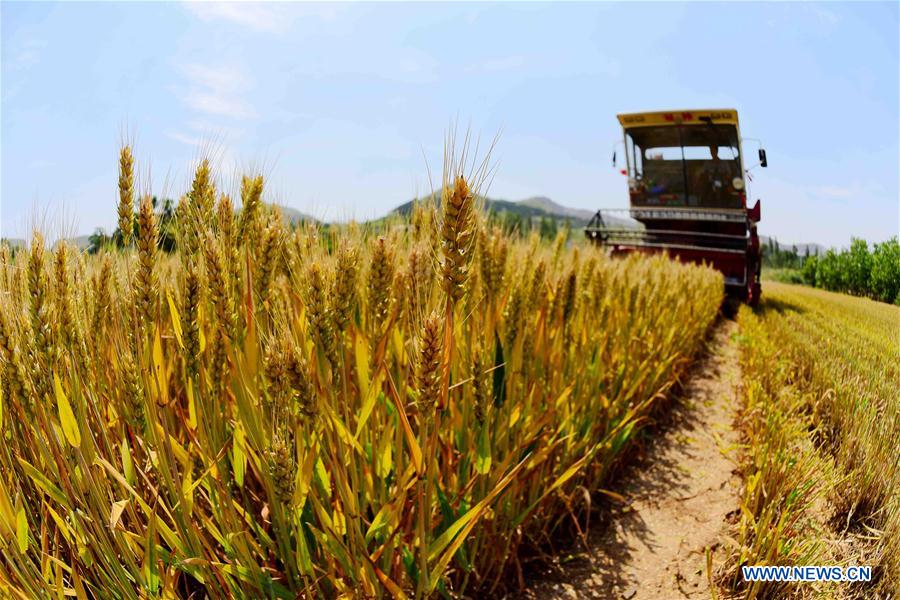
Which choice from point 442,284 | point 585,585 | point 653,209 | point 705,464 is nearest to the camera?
point 442,284

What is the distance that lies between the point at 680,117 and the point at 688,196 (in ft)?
5.38

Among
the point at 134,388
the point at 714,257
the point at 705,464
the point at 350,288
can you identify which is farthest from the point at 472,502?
the point at 714,257

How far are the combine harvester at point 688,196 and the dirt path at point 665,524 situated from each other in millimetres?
6781

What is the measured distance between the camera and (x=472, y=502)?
1.87 m

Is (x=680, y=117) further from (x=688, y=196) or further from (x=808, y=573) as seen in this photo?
(x=808, y=573)

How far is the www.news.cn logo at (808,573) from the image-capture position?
125 centimetres

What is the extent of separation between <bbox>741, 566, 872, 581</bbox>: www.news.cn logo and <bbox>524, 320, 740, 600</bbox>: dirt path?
0.33 meters

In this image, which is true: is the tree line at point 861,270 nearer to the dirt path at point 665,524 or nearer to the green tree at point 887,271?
the green tree at point 887,271

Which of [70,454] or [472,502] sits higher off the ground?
[70,454]

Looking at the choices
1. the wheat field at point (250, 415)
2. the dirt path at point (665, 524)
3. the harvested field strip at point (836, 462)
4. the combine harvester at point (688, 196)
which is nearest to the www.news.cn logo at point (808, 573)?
the harvested field strip at point (836, 462)

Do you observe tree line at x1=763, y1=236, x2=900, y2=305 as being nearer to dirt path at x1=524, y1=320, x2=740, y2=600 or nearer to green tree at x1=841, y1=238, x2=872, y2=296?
green tree at x1=841, y1=238, x2=872, y2=296

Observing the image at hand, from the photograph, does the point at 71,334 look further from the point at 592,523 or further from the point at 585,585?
the point at 592,523

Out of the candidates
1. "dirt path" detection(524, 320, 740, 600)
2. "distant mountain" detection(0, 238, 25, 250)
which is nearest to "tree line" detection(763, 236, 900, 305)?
"dirt path" detection(524, 320, 740, 600)

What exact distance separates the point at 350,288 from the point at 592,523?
1.89 m
